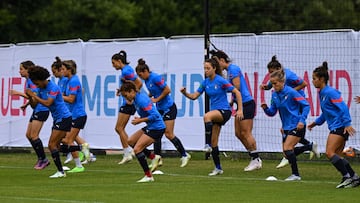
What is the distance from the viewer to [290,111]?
18797 millimetres

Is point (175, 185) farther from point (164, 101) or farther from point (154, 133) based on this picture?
point (164, 101)

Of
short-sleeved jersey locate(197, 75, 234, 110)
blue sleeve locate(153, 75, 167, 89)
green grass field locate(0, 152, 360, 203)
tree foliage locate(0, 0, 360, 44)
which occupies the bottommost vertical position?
green grass field locate(0, 152, 360, 203)

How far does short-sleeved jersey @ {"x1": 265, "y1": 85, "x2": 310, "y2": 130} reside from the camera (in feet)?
61.3

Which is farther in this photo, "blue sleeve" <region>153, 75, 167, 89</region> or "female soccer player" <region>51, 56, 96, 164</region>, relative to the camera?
"female soccer player" <region>51, 56, 96, 164</region>

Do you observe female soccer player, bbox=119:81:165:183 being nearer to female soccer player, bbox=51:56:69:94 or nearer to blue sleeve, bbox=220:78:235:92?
blue sleeve, bbox=220:78:235:92

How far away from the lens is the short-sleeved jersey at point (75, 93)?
2228 cm

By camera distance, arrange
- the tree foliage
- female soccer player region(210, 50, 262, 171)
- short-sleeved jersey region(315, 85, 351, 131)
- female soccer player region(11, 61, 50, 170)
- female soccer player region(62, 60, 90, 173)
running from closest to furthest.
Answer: short-sleeved jersey region(315, 85, 351, 131)
female soccer player region(210, 50, 262, 171)
female soccer player region(11, 61, 50, 170)
female soccer player region(62, 60, 90, 173)
the tree foliage

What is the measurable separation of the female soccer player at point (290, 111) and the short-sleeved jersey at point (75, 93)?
196 inches

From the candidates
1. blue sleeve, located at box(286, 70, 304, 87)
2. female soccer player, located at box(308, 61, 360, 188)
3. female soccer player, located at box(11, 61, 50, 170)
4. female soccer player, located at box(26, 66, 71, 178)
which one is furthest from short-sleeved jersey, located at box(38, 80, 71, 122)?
female soccer player, located at box(308, 61, 360, 188)

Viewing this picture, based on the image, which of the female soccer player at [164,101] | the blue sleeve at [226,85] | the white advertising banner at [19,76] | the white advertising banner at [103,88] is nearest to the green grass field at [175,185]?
the female soccer player at [164,101]

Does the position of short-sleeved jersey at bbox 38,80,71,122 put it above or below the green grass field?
above

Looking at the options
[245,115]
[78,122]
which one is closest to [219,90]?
[245,115]

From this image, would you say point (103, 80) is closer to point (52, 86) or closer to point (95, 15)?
point (52, 86)

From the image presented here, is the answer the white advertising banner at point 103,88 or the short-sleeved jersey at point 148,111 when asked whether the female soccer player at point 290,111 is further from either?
the white advertising banner at point 103,88
